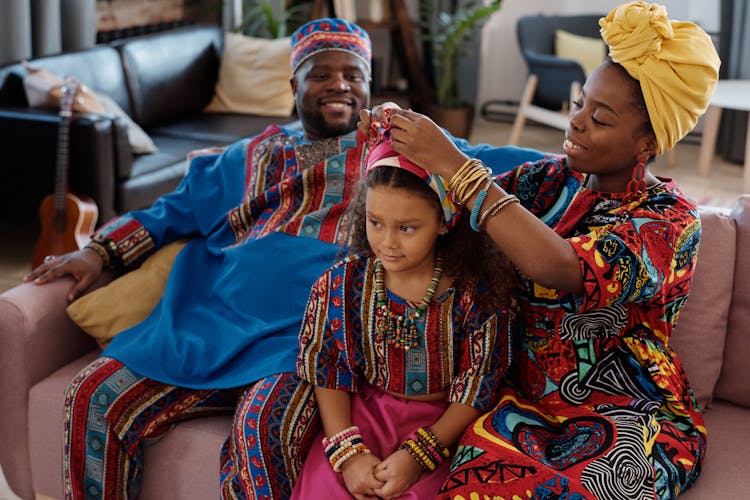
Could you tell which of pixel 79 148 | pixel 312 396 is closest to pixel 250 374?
pixel 312 396

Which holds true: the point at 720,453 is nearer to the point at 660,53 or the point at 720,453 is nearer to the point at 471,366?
the point at 471,366

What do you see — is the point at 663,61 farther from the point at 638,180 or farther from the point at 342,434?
the point at 342,434

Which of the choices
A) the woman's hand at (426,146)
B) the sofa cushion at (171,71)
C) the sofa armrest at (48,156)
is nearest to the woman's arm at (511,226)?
the woman's hand at (426,146)

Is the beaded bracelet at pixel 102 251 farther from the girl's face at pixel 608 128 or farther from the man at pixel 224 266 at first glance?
the girl's face at pixel 608 128

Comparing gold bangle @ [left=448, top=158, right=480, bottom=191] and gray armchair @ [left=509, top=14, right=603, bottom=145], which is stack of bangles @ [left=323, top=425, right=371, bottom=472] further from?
gray armchair @ [left=509, top=14, right=603, bottom=145]

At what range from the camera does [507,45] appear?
7156 mm

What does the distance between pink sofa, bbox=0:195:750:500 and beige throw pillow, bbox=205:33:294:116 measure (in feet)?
10.0

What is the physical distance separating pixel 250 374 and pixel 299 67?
0.83m

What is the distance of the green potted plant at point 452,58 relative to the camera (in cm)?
608

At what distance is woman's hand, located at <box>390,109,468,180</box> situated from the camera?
1488mm

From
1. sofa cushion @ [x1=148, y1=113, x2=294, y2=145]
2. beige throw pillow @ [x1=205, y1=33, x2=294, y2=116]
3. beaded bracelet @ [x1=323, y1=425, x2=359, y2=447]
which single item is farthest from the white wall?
beaded bracelet @ [x1=323, y1=425, x2=359, y2=447]

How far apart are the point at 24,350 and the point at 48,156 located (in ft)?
6.68

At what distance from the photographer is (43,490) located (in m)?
2.04

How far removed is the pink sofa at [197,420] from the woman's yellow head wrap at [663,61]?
47cm
